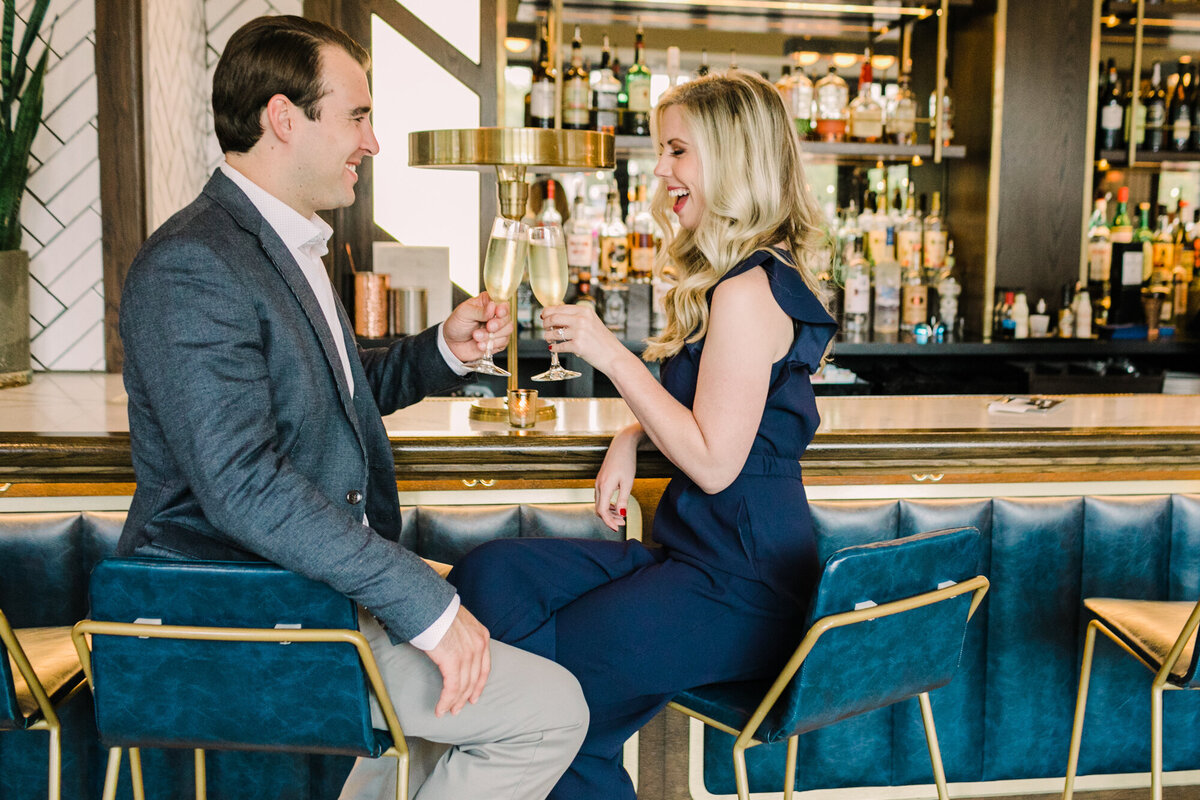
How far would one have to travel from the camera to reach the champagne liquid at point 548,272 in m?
1.72

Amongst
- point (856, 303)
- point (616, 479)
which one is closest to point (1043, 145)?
point (856, 303)

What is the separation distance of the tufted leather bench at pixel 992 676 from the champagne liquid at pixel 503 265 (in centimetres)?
43

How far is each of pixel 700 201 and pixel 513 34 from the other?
97.7 inches

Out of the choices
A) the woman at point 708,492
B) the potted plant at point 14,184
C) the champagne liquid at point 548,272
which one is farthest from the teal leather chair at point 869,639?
the potted plant at point 14,184

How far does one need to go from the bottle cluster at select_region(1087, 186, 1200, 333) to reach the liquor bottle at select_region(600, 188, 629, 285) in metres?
1.77

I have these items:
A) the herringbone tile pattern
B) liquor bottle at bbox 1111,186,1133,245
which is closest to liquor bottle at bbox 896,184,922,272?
liquor bottle at bbox 1111,186,1133,245

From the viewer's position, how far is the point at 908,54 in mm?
4066

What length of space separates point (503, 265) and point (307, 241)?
0.33 metres

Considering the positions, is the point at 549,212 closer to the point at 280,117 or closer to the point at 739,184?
the point at 739,184

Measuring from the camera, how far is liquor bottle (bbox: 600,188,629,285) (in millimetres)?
4008

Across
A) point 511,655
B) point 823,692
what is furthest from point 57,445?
point 823,692

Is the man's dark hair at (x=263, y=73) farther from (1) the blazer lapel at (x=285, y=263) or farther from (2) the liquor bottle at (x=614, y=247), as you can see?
(2) the liquor bottle at (x=614, y=247)

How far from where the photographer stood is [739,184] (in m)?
1.73

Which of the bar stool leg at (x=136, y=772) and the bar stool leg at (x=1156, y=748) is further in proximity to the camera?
the bar stool leg at (x=1156, y=748)
